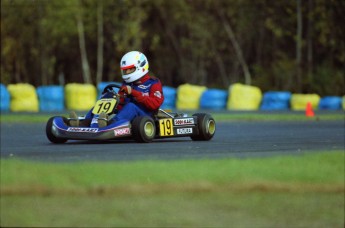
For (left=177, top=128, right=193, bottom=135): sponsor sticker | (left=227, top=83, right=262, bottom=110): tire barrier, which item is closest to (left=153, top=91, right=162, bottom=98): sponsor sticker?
(left=177, top=128, right=193, bottom=135): sponsor sticker

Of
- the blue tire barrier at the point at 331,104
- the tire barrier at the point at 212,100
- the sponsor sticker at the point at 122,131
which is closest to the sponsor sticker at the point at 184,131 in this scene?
the sponsor sticker at the point at 122,131

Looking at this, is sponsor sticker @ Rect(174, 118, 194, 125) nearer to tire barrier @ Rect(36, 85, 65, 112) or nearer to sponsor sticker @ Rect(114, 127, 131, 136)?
sponsor sticker @ Rect(114, 127, 131, 136)

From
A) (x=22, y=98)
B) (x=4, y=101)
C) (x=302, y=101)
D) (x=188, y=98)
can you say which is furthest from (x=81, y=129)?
(x=302, y=101)

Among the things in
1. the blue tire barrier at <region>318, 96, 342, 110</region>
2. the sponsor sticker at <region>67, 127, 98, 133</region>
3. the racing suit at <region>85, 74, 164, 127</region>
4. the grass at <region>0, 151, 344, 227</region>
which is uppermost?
the racing suit at <region>85, 74, 164, 127</region>

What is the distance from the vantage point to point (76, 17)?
136 ft

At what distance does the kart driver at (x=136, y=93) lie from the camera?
512 inches

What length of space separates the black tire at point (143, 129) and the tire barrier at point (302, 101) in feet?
53.3

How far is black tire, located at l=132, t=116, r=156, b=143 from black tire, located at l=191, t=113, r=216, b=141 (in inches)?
32.7

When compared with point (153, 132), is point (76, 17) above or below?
above

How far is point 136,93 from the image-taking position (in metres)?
13.1

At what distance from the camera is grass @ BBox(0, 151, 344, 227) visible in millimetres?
6582

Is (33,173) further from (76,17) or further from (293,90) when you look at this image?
(76,17)

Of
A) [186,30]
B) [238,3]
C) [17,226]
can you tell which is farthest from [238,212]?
[186,30]

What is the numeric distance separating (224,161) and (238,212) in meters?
2.31
